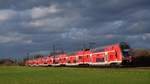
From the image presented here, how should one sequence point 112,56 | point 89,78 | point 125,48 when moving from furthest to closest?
point 112,56, point 125,48, point 89,78

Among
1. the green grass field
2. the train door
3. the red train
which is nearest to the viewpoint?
the green grass field

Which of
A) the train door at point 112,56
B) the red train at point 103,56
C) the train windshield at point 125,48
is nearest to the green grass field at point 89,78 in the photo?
the red train at point 103,56

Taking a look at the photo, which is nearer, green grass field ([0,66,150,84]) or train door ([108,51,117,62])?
green grass field ([0,66,150,84])

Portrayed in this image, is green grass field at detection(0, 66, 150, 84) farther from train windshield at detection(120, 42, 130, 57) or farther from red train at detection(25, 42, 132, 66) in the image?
train windshield at detection(120, 42, 130, 57)

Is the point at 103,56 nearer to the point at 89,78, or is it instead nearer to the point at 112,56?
the point at 112,56

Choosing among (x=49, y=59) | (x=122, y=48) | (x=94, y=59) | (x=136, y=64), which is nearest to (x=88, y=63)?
(x=94, y=59)

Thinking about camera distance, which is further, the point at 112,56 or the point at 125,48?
the point at 112,56

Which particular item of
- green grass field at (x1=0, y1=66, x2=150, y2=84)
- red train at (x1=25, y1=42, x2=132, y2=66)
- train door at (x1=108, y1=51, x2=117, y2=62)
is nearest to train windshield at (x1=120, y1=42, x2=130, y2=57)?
red train at (x1=25, y1=42, x2=132, y2=66)

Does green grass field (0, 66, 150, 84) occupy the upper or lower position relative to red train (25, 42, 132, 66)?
lower

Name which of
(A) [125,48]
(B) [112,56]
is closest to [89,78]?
(A) [125,48]

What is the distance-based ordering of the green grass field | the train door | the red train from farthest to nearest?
the train door, the red train, the green grass field

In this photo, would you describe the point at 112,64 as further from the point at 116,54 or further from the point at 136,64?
the point at 136,64

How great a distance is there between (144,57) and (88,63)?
1136cm

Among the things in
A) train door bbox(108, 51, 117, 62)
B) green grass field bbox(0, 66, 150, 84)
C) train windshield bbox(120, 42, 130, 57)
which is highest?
train windshield bbox(120, 42, 130, 57)
